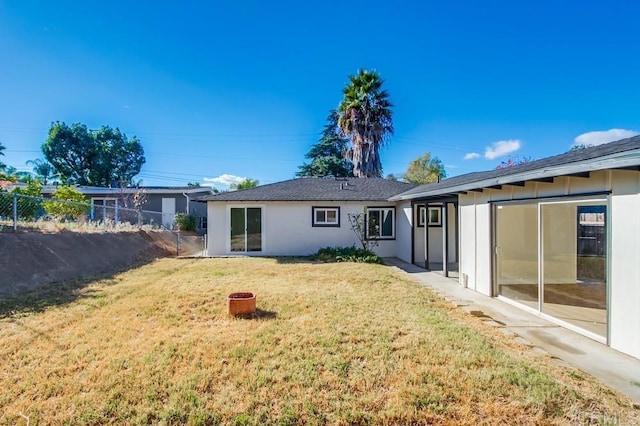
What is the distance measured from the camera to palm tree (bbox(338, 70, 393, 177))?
20156 mm

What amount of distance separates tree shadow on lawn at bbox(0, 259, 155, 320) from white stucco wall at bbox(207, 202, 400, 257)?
17.1 ft

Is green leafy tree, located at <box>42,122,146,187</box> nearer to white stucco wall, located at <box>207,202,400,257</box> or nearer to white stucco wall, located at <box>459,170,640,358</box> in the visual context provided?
white stucco wall, located at <box>207,202,400,257</box>

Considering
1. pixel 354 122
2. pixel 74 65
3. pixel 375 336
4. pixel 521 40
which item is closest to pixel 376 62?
pixel 354 122

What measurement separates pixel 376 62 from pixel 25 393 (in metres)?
21.1

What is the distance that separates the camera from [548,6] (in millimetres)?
9961

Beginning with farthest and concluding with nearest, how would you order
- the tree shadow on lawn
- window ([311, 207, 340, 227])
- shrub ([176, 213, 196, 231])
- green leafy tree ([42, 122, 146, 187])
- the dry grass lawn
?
green leafy tree ([42, 122, 146, 187]) → shrub ([176, 213, 196, 231]) → window ([311, 207, 340, 227]) → the tree shadow on lawn → the dry grass lawn

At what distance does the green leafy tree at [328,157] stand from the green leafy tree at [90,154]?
65.0ft

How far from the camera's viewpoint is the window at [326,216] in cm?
1368

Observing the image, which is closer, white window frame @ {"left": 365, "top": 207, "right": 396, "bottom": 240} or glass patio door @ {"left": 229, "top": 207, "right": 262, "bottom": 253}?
glass patio door @ {"left": 229, "top": 207, "right": 262, "bottom": 253}

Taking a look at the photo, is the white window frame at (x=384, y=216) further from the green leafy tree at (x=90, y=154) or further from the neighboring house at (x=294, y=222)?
the green leafy tree at (x=90, y=154)

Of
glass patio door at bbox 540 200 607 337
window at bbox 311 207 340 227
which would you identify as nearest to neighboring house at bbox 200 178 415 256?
window at bbox 311 207 340 227

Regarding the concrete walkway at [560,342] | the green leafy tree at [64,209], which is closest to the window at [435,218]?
the concrete walkway at [560,342]

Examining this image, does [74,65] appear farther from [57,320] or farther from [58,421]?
[58,421]

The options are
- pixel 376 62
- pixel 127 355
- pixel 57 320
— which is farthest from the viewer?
pixel 376 62
